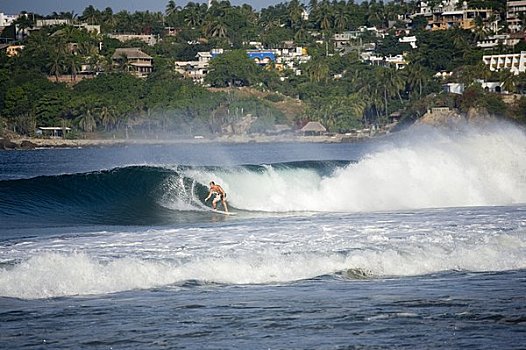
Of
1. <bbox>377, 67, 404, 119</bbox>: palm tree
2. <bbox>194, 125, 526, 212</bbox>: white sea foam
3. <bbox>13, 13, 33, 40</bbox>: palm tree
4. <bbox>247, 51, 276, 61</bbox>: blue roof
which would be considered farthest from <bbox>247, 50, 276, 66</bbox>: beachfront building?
<bbox>194, 125, 526, 212</bbox>: white sea foam

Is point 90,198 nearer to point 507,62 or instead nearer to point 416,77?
point 416,77

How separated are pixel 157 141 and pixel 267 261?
93.5 metres

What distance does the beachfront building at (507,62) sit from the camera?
120 metres

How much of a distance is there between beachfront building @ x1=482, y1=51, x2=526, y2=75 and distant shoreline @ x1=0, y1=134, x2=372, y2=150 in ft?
67.2

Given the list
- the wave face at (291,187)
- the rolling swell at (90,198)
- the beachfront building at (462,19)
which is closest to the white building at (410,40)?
the beachfront building at (462,19)

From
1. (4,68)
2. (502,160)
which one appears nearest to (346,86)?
(4,68)

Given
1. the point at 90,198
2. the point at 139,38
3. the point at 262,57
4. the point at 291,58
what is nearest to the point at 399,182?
the point at 90,198

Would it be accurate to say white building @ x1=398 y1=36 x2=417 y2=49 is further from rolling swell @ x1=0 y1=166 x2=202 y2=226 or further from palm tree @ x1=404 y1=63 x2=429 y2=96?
rolling swell @ x1=0 y1=166 x2=202 y2=226

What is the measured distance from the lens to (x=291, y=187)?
105 feet

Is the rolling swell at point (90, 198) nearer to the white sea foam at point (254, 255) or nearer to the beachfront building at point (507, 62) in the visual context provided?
the white sea foam at point (254, 255)

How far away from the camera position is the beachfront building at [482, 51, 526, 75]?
12044cm

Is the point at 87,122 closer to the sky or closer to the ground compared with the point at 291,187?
closer to the ground

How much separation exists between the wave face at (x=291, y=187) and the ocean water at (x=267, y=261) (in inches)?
2.7

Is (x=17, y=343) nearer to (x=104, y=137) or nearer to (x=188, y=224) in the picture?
(x=188, y=224)
